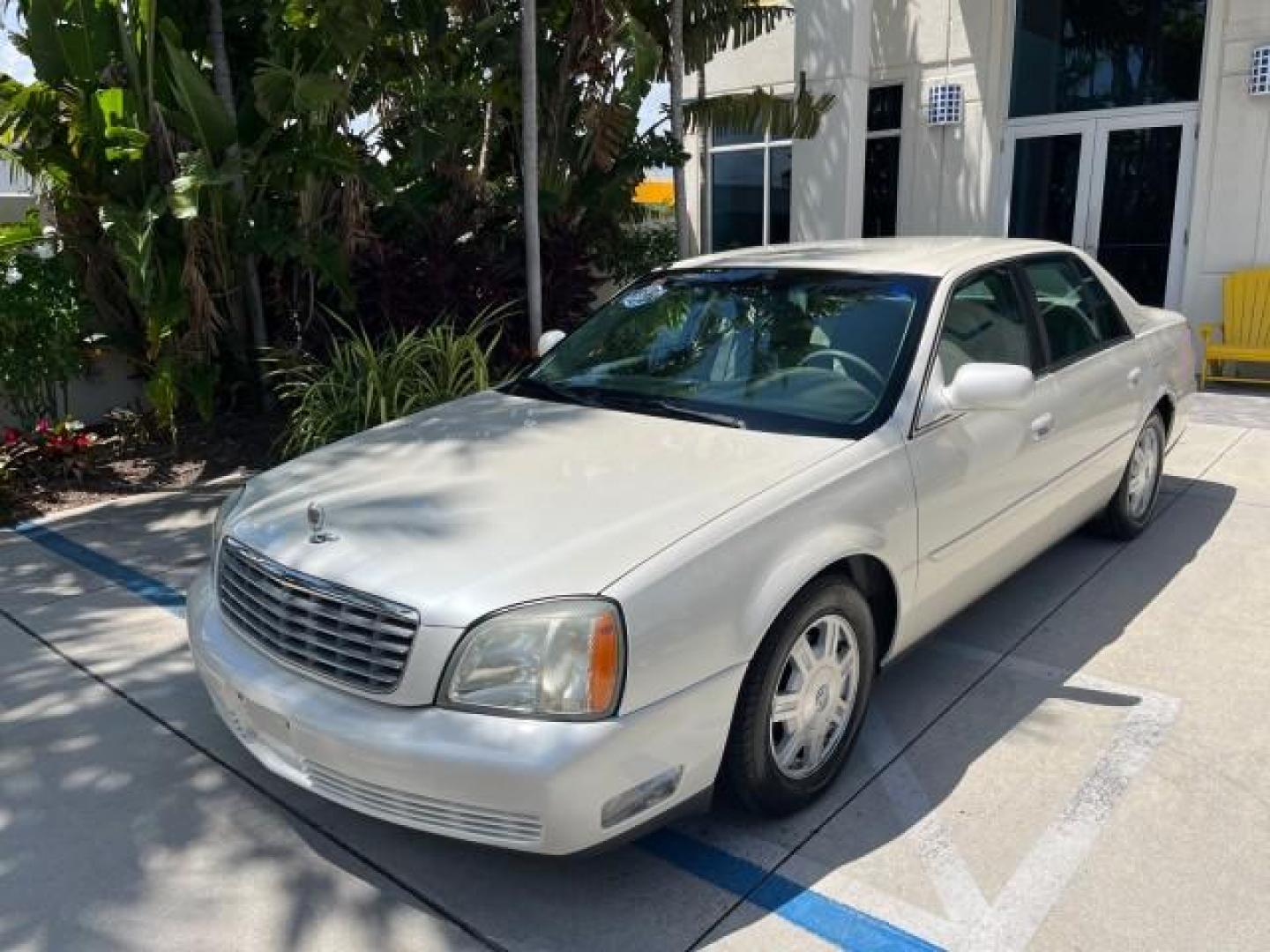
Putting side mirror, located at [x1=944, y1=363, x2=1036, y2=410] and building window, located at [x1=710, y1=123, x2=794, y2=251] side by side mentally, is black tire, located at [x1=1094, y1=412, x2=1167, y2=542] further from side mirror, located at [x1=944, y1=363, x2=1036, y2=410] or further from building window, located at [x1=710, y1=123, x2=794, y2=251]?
A: building window, located at [x1=710, y1=123, x2=794, y2=251]

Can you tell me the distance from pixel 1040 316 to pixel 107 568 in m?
4.64

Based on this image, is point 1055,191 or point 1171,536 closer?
point 1171,536

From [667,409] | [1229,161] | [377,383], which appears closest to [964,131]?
[1229,161]

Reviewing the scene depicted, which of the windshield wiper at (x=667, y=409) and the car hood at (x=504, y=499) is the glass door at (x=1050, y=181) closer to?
the windshield wiper at (x=667, y=409)

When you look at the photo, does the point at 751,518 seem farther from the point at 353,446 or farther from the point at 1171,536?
the point at 1171,536

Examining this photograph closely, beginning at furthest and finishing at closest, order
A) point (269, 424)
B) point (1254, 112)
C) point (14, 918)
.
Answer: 1. point (1254, 112)
2. point (269, 424)
3. point (14, 918)

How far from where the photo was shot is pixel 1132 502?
5355 millimetres

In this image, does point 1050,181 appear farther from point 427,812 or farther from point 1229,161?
point 427,812

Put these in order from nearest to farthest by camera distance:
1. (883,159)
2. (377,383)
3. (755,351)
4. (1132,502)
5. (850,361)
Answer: (850,361) → (755,351) → (1132,502) → (377,383) → (883,159)

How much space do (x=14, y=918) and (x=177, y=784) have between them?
66 centimetres

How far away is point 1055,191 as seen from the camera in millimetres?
11352

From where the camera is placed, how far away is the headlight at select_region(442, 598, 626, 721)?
247cm

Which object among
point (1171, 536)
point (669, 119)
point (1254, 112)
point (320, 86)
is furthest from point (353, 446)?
point (1254, 112)

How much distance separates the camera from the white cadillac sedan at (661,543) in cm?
250
